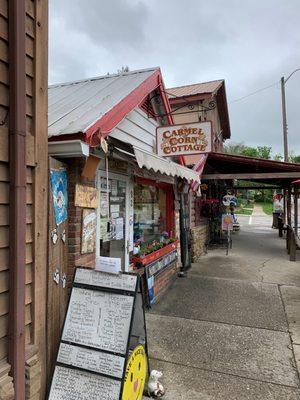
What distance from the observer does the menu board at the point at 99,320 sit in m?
2.94

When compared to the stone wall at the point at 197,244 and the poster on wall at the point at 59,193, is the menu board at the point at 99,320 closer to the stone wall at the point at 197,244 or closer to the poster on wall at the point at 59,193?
the poster on wall at the point at 59,193

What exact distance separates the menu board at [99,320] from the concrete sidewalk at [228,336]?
98 cm

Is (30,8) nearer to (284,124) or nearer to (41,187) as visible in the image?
(41,187)

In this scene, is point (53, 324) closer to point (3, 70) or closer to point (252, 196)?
point (3, 70)

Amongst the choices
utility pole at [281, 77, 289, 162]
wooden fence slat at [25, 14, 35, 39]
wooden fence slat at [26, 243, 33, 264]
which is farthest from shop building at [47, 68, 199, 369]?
utility pole at [281, 77, 289, 162]

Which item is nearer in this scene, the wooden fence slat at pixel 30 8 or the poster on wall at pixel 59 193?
the wooden fence slat at pixel 30 8

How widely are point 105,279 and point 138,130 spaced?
346 cm

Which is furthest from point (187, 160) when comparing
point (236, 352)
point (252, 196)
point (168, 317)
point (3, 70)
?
point (252, 196)

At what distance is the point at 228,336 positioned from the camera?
463 centimetres

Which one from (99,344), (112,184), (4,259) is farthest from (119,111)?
(99,344)

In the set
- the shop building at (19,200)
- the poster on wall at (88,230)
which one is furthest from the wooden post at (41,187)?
the poster on wall at (88,230)

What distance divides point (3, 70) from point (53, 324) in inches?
92.2

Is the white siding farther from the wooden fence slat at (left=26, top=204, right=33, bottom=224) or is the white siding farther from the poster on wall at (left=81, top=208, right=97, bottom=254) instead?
the wooden fence slat at (left=26, top=204, right=33, bottom=224)

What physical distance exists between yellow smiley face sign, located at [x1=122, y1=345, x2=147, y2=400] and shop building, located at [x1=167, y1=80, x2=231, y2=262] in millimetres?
5602
